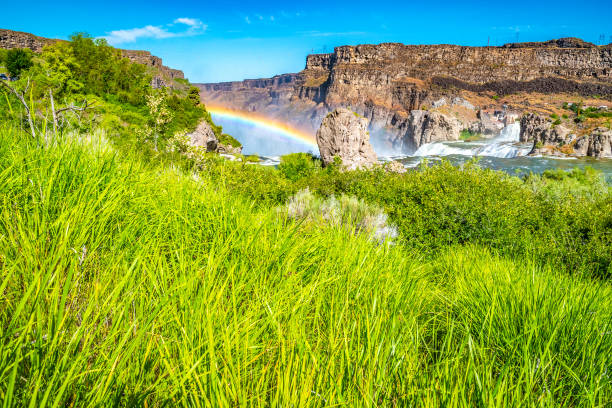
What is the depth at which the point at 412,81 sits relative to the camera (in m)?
133

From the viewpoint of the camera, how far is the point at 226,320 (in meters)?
1.35

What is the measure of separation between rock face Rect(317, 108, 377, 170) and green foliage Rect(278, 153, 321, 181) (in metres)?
1.65

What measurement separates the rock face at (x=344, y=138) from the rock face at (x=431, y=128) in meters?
86.1

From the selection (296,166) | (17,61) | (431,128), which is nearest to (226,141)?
(17,61)

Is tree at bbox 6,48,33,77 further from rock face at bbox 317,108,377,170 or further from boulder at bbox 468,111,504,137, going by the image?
boulder at bbox 468,111,504,137

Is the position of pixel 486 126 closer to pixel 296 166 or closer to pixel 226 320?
pixel 296 166

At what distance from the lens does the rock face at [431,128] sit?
339 ft

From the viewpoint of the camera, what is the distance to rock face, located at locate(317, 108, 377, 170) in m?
27.3

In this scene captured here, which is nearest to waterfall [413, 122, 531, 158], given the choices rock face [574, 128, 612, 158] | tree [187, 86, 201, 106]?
rock face [574, 128, 612, 158]

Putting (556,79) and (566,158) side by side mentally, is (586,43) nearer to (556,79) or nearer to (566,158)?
(556,79)

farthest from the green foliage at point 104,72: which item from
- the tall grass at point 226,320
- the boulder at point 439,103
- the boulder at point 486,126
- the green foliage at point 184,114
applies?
the boulder at point 439,103

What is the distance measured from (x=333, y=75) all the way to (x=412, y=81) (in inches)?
1282

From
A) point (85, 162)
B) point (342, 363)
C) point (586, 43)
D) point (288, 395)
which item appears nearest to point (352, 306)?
point (342, 363)

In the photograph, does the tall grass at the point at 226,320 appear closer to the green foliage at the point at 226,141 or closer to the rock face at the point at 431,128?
the green foliage at the point at 226,141
